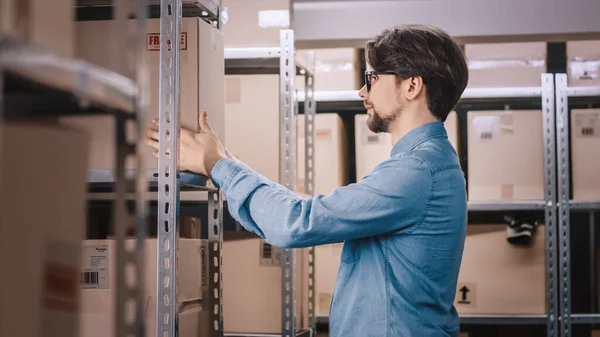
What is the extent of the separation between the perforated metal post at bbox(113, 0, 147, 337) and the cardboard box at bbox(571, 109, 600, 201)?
2.49m

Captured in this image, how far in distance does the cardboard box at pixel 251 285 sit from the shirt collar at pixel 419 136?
946mm

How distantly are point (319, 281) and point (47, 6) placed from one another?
2420mm

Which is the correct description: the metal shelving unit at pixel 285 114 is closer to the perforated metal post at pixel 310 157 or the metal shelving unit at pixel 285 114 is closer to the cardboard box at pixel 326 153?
the perforated metal post at pixel 310 157

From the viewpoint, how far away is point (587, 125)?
3039 mm

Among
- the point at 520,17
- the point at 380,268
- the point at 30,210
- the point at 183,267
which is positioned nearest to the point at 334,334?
the point at 380,268

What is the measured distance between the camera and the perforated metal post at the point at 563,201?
118 inches

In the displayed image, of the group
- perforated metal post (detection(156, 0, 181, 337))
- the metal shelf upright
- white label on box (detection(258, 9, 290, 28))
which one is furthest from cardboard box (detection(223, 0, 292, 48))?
the metal shelf upright

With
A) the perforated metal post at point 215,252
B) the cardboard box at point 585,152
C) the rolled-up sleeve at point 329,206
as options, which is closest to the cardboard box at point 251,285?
the perforated metal post at point 215,252

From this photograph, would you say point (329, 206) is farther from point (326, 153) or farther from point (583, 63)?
point (583, 63)

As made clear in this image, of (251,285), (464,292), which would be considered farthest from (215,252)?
(464,292)

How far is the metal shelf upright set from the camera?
67 centimetres

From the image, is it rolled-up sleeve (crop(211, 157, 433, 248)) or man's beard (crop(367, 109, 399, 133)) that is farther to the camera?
man's beard (crop(367, 109, 399, 133))

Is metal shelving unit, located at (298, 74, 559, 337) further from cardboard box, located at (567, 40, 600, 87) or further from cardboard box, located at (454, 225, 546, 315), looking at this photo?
cardboard box, located at (567, 40, 600, 87)

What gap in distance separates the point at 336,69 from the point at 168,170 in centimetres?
178
